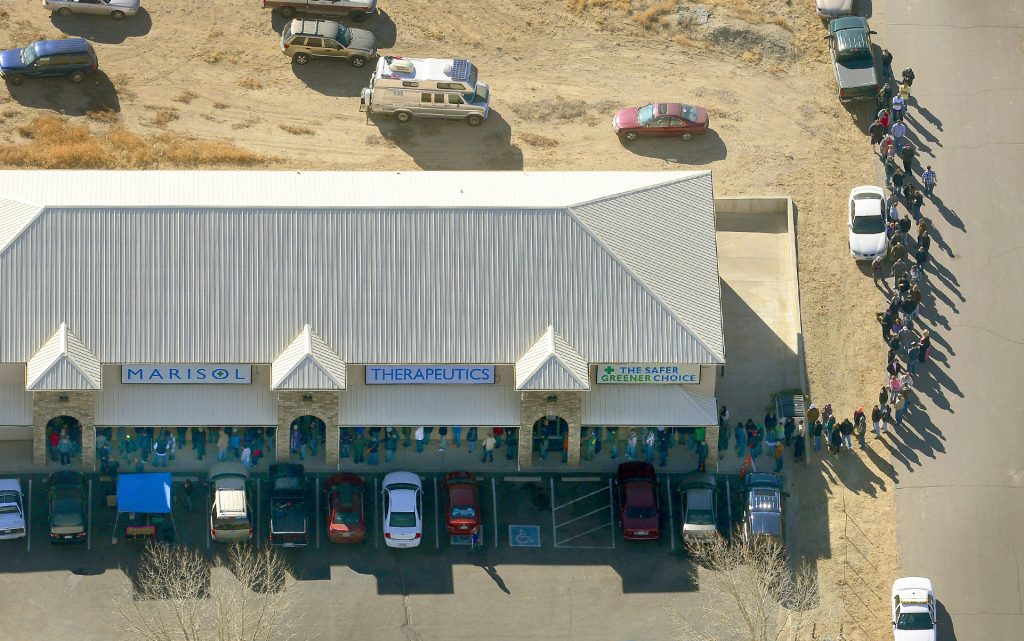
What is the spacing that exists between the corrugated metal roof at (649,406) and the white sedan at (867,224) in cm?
1296

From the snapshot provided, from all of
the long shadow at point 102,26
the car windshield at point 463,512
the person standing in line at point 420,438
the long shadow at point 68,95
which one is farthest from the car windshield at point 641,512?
the long shadow at point 102,26

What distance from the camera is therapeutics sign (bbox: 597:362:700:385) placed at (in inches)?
3639

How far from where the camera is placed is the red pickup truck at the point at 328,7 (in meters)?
112

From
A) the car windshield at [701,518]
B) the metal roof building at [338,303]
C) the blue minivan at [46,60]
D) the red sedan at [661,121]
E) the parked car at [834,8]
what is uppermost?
the parked car at [834,8]

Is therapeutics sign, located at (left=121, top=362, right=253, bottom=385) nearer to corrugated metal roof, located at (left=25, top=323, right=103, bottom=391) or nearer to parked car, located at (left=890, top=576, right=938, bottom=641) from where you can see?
corrugated metal roof, located at (left=25, top=323, right=103, bottom=391)

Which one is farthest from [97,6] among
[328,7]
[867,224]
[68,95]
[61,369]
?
[867,224]

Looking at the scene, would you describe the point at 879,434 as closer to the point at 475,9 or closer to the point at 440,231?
the point at 440,231

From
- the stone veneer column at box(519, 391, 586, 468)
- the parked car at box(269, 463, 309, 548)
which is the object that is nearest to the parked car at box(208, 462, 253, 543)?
the parked car at box(269, 463, 309, 548)

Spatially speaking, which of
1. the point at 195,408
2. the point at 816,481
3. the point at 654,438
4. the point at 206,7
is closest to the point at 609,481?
the point at 654,438

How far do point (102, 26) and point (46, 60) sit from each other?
5.26 metres

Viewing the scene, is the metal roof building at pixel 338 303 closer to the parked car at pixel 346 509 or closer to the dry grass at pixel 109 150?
the parked car at pixel 346 509

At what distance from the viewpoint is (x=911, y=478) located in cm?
9375

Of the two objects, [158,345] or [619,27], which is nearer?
[158,345]

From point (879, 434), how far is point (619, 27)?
29.0m
